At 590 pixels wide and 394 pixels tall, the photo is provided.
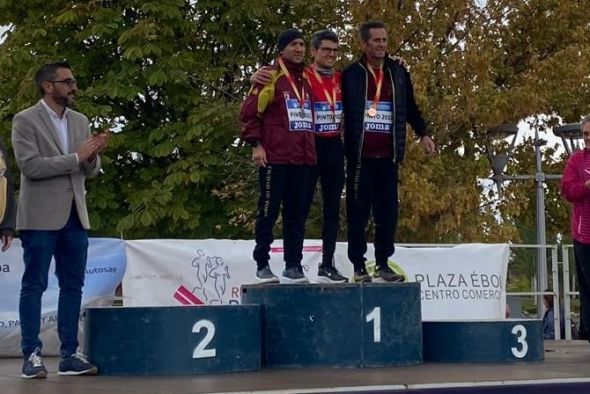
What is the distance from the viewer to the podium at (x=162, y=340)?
5.86 m

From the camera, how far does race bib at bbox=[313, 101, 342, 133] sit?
6852 millimetres

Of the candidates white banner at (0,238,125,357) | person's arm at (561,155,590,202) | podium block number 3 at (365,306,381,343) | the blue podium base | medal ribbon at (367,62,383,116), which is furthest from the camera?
white banner at (0,238,125,357)

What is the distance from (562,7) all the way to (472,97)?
221 cm

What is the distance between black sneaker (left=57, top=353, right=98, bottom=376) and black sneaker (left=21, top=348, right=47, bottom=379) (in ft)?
0.51

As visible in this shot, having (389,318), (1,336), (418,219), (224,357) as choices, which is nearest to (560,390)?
(389,318)

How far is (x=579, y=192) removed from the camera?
7707 millimetres

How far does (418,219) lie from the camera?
14797 millimetres

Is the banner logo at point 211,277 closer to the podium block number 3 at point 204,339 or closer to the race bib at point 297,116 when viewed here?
the race bib at point 297,116

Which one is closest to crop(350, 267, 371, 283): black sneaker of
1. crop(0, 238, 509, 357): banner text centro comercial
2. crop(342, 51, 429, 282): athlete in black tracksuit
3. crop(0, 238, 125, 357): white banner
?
A: crop(342, 51, 429, 282): athlete in black tracksuit

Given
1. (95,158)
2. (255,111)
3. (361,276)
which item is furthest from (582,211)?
(95,158)

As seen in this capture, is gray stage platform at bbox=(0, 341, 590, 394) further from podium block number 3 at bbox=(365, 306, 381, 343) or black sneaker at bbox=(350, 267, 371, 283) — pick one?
black sneaker at bbox=(350, 267, 371, 283)

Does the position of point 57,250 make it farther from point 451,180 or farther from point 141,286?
point 451,180

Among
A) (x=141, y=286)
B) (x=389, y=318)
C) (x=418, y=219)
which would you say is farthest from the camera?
(x=418, y=219)

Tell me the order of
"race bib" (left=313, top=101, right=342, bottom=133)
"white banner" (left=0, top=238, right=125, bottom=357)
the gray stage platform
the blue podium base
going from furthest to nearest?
"white banner" (left=0, top=238, right=125, bottom=357), "race bib" (left=313, top=101, right=342, bottom=133), the blue podium base, the gray stage platform
